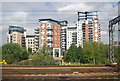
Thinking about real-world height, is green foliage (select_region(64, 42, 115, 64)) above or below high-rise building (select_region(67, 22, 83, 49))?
below

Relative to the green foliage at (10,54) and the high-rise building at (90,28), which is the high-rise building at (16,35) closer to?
the high-rise building at (90,28)

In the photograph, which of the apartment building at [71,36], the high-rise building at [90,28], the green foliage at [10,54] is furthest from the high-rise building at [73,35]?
the green foliage at [10,54]

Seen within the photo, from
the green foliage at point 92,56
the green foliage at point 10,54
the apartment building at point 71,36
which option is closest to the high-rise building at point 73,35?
the apartment building at point 71,36

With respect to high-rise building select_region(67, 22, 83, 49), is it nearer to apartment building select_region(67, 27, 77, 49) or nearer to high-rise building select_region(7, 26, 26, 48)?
apartment building select_region(67, 27, 77, 49)

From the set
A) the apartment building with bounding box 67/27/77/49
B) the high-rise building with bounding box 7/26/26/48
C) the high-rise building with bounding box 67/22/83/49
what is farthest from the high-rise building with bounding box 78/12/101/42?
the high-rise building with bounding box 7/26/26/48

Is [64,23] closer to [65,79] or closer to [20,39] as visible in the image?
[20,39]

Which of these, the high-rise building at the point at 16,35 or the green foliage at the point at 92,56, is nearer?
the green foliage at the point at 92,56

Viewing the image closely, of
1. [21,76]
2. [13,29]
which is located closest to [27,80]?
[21,76]

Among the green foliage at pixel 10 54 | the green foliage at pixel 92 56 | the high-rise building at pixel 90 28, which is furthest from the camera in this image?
the high-rise building at pixel 90 28

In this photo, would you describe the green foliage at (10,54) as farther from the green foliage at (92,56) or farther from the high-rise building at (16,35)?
the high-rise building at (16,35)

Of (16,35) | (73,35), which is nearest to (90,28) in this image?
(73,35)

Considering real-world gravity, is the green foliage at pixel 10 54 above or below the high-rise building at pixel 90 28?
below

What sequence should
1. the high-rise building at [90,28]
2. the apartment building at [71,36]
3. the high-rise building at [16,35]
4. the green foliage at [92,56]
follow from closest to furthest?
1. the green foliage at [92,56]
2. the high-rise building at [90,28]
3. the apartment building at [71,36]
4. the high-rise building at [16,35]

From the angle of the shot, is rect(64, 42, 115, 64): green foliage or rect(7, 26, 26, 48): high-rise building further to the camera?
rect(7, 26, 26, 48): high-rise building
